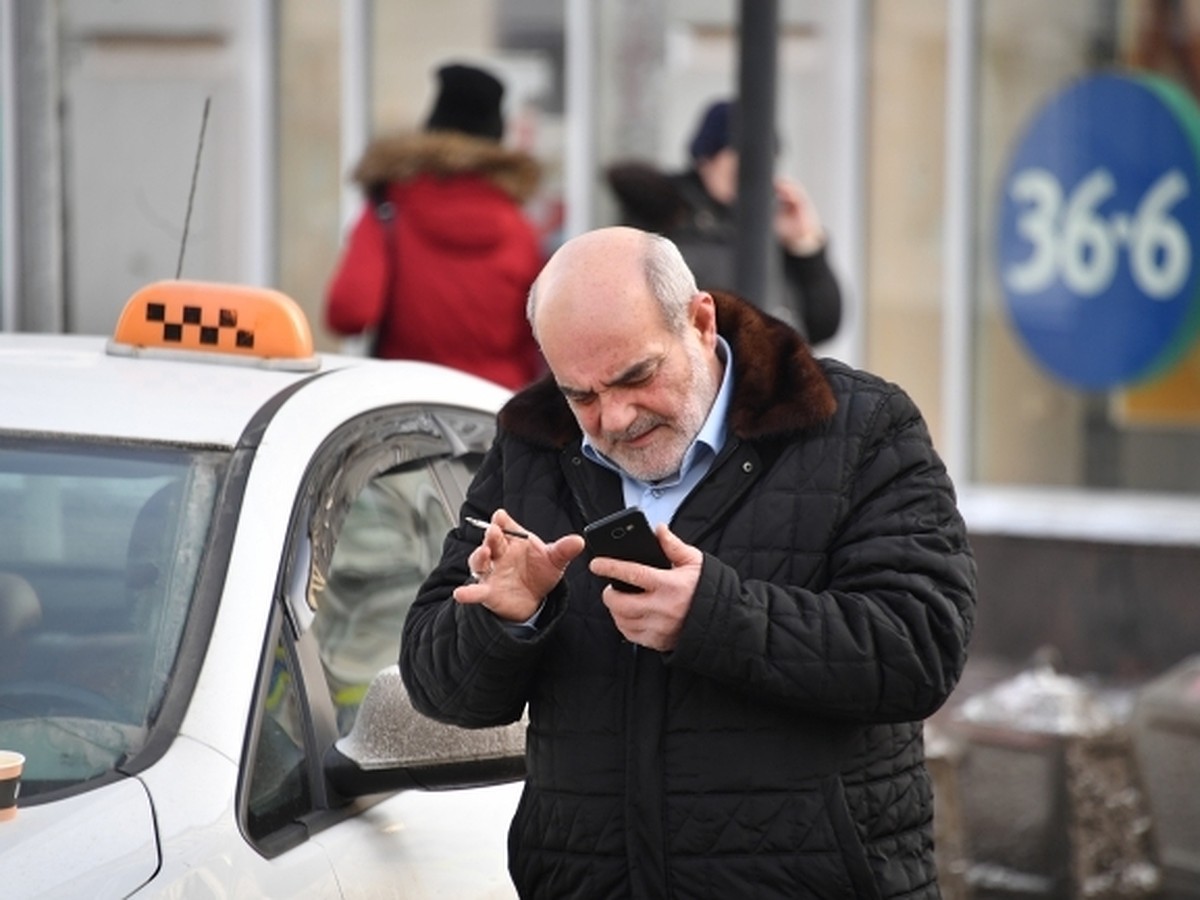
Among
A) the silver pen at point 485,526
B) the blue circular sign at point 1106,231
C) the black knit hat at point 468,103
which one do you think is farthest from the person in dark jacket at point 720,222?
the silver pen at point 485,526

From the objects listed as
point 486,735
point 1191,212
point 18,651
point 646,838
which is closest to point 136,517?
point 18,651

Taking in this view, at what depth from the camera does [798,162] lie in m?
9.75

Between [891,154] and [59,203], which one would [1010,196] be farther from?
[59,203]

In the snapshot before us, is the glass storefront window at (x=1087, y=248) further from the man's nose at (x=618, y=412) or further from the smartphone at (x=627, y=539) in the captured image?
the smartphone at (x=627, y=539)

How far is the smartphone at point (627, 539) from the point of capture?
258 cm

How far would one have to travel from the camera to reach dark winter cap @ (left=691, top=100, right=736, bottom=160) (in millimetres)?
6848

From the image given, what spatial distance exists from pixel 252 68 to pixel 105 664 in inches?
313

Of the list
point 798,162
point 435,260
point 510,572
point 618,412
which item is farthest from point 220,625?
point 798,162

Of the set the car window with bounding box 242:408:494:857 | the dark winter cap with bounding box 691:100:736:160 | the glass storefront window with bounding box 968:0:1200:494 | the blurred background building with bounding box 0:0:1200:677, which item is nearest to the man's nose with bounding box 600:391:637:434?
the car window with bounding box 242:408:494:857

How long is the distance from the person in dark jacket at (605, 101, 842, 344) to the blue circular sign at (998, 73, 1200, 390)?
252cm

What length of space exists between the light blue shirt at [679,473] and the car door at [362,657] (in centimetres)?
49

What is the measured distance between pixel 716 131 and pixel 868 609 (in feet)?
14.3

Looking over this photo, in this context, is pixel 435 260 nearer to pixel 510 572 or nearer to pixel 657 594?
pixel 510 572

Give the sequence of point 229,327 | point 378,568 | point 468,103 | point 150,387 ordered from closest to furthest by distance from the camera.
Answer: point 150,387 → point 229,327 → point 378,568 → point 468,103
